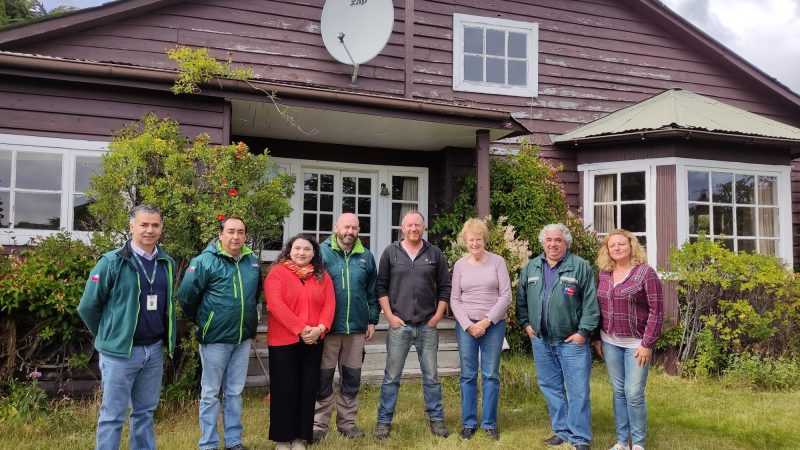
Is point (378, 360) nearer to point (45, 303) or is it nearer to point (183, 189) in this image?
point (183, 189)

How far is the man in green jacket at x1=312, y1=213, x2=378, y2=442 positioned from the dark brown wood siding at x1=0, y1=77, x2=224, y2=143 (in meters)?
2.77

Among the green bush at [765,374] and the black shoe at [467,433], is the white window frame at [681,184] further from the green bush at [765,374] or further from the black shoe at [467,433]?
the black shoe at [467,433]

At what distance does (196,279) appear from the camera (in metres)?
3.52

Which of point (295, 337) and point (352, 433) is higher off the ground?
point (295, 337)

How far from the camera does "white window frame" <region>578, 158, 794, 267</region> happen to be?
24.2 ft

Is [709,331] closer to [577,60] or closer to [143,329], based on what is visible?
[577,60]

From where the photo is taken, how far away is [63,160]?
578cm

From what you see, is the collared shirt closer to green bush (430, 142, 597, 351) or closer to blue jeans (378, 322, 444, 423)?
blue jeans (378, 322, 444, 423)

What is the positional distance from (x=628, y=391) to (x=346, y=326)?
1890mm

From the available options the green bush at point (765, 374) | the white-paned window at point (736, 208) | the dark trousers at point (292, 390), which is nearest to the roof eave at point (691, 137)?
the white-paned window at point (736, 208)

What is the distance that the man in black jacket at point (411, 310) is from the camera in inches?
160

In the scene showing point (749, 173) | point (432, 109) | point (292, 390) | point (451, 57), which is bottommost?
point (292, 390)

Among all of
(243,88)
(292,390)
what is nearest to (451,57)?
(243,88)

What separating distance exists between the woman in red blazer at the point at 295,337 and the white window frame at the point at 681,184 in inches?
211
